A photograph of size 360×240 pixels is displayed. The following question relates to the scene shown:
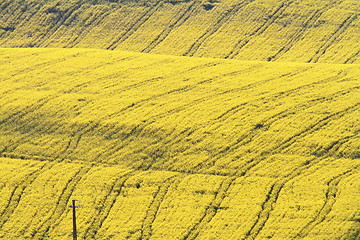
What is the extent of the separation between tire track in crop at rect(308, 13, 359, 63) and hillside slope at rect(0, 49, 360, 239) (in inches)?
524

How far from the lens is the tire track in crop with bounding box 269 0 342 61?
263 ft

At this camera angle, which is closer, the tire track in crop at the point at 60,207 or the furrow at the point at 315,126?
the tire track in crop at the point at 60,207

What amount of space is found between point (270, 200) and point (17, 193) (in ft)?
53.9

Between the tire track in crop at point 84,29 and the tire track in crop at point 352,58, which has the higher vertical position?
the tire track in crop at point 84,29

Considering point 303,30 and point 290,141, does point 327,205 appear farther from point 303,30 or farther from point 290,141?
point 303,30

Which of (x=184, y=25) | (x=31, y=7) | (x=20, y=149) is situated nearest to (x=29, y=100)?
(x=20, y=149)

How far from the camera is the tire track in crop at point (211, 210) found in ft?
137

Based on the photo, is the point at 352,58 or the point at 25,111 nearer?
the point at 25,111

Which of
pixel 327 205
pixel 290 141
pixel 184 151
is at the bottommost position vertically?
pixel 327 205

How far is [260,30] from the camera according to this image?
280 ft

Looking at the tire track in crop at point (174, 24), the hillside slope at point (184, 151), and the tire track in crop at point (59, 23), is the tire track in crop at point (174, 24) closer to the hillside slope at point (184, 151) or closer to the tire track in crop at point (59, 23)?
the tire track in crop at point (59, 23)

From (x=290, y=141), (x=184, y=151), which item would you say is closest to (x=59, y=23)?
(x=184, y=151)

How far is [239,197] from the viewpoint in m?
44.2

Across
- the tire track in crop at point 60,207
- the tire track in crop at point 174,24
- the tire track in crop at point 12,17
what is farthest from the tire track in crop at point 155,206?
the tire track in crop at point 12,17
